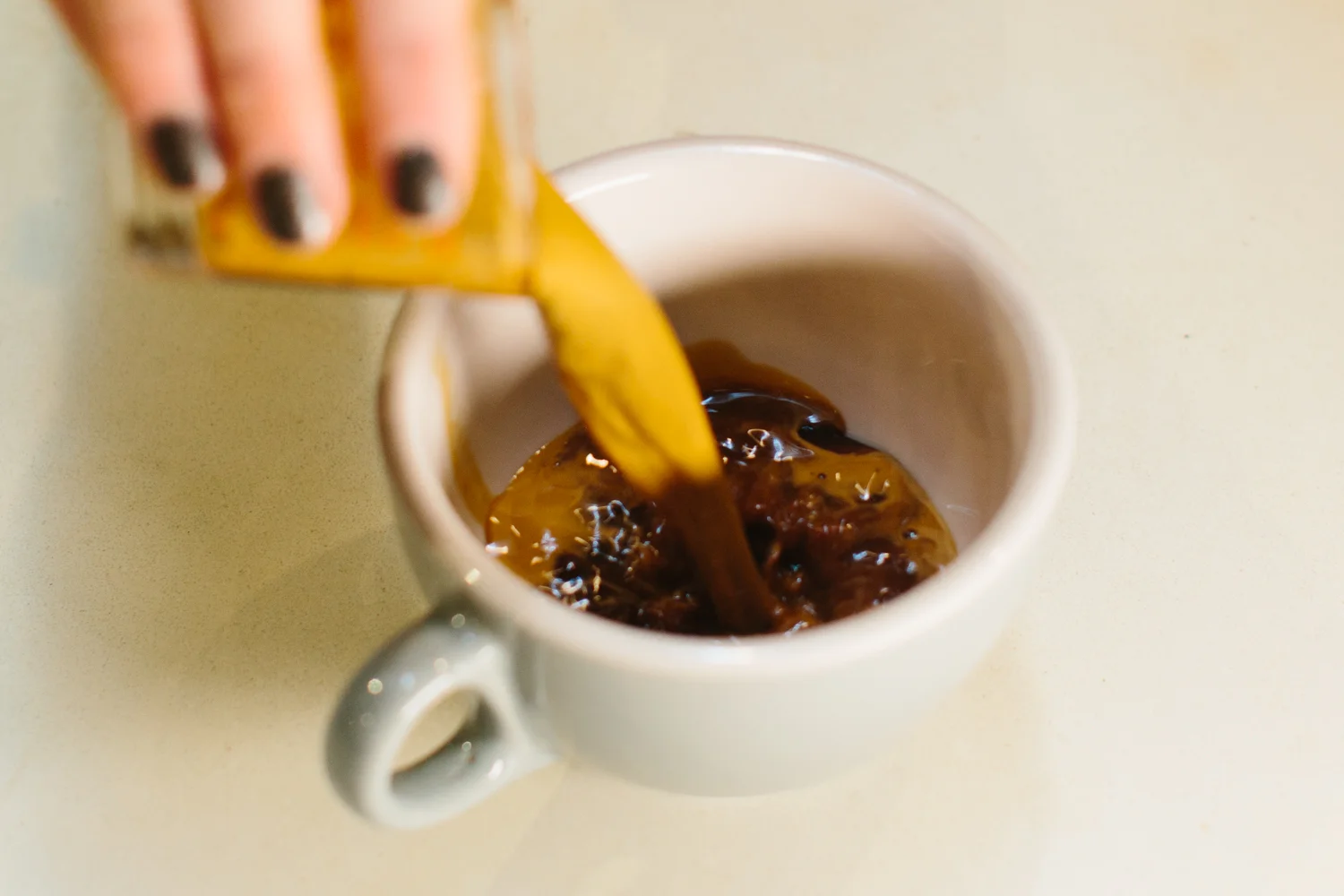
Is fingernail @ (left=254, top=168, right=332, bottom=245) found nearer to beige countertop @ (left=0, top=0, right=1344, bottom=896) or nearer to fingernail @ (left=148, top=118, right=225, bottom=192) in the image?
fingernail @ (left=148, top=118, right=225, bottom=192)

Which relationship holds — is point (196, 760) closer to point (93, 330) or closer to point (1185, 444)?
point (93, 330)

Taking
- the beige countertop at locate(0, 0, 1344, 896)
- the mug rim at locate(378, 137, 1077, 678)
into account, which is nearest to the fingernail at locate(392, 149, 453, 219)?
the mug rim at locate(378, 137, 1077, 678)

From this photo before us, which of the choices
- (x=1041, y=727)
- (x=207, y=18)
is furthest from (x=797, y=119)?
(x=207, y=18)

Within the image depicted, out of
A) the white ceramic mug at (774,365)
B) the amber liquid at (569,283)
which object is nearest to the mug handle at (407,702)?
the white ceramic mug at (774,365)

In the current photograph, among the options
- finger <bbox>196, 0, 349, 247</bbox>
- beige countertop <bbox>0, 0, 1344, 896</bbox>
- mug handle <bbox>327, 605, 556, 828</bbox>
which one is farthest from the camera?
beige countertop <bbox>0, 0, 1344, 896</bbox>

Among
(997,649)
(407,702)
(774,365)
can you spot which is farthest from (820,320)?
(407,702)
